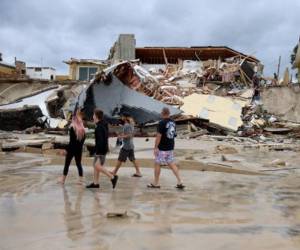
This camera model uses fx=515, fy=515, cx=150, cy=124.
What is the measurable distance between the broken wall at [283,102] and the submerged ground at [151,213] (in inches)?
795

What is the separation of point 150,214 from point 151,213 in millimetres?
79

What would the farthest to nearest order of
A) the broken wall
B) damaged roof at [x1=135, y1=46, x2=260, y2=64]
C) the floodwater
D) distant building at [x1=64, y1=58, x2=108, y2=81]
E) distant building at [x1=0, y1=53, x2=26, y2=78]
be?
distant building at [x1=0, y1=53, x2=26, y2=78], distant building at [x1=64, y1=58, x2=108, y2=81], damaged roof at [x1=135, y1=46, x2=260, y2=64], the broken wall, the floodwater

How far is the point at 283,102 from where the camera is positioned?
105ft

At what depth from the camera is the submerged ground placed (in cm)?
557

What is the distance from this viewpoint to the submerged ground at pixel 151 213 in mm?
5574

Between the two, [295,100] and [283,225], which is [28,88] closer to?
[295,100]

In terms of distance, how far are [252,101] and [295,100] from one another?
102 inches

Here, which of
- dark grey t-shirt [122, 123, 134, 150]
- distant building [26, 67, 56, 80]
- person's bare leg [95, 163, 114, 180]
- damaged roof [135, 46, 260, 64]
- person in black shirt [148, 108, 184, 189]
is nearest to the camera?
person's bare leg [95, 163, 114, 180]

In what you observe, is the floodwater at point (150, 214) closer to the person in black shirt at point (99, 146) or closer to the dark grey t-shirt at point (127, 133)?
the person in black shirt at point (99, 146)

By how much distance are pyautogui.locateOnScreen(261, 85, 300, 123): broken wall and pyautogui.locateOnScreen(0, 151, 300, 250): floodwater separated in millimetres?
20778

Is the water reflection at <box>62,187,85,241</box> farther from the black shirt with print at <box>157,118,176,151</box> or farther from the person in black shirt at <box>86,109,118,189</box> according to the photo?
the black shirt with print at <box>157,118,176,151</box>

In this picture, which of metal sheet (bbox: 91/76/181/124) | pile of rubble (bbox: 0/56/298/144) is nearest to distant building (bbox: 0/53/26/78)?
pile of rubble (bbox: 0/56/298/144)

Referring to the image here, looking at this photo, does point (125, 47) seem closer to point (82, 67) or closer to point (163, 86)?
point (82, 67)

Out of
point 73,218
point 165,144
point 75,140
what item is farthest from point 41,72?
point 73,218
